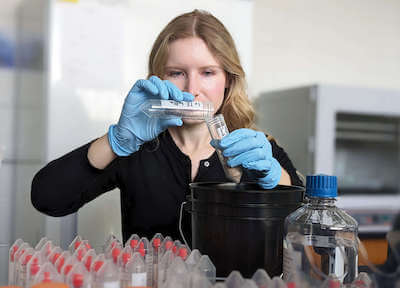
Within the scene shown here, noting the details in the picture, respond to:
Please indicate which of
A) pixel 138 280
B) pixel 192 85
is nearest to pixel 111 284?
pixel 138 280

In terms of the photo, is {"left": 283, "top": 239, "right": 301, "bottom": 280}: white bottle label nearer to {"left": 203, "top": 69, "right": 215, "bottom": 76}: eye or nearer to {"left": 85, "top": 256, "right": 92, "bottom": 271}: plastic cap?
{"left": 85, "top": 256, "right": 92, "bottom": 271}: plastic cap

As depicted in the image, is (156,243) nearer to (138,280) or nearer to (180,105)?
(138,280)

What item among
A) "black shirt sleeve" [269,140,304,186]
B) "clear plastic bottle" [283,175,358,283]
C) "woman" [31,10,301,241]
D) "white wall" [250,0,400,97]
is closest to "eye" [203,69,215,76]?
"woman" [31,10,301,241]

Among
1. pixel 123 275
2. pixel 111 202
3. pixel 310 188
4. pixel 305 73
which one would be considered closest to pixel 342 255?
pixel 310 188

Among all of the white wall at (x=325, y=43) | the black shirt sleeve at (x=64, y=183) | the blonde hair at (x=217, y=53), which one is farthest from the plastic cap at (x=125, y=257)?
the white wall at (x=325, y=43)

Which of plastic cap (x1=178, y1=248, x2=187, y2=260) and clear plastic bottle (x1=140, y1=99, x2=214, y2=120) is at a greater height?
clear plastic bottle (x1=140, y1=99, x2=214, y2=120)

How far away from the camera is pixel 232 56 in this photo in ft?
3.99

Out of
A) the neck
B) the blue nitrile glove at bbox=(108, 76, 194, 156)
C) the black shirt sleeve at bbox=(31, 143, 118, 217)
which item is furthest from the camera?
the neck

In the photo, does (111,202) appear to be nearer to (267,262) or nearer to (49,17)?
(49,17)

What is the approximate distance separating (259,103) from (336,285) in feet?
6.18

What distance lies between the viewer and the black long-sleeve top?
1.05 m

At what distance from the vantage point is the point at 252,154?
788mm

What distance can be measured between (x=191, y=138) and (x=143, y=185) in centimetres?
21

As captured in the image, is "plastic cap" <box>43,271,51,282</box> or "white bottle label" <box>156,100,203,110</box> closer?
"plastic cap" <box>43,271,51,282</box>
